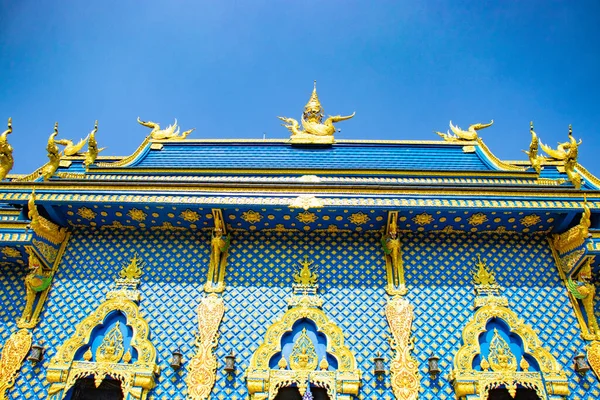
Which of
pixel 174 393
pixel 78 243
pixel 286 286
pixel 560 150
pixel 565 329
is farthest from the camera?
pixel 560 150

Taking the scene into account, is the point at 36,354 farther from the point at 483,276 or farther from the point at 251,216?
the point at 483,276

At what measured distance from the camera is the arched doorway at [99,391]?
880cm

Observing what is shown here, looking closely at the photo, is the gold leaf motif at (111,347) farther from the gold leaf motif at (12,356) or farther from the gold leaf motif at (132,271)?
the gold leaf motif at (12,356)

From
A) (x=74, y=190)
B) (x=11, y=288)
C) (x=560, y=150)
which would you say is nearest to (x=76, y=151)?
(x=74, y=190)

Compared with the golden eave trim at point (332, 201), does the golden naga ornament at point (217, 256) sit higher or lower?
lower

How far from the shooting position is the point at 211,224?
9656 millimetres

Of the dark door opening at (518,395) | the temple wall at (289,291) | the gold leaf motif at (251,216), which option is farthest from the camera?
the gold leaf motif at (251,216)

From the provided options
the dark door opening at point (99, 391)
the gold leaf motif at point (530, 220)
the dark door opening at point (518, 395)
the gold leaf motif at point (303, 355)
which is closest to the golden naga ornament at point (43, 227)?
the dark door opening at point (99, 391)

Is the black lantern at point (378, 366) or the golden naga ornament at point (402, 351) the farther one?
the black lantern at point (378, 366)

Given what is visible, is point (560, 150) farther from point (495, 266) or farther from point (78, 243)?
point (78, 243)

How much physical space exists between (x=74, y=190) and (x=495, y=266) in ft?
28.5

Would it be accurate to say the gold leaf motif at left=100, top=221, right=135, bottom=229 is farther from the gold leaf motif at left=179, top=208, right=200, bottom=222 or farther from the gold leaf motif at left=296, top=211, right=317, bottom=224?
the gold leaf motif at left=296, top=211, right=317, bottom=224

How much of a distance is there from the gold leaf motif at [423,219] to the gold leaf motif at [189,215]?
177 inches

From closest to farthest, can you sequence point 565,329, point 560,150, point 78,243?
point 565,329 → point 78,243 → point 560,150
